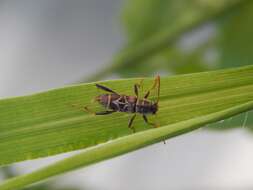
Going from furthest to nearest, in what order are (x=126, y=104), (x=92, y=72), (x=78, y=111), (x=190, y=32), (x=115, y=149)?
(x=92, y=72)
(x=190, y=32)
(x=126, y=104)
(x=78, y=111)
(x=115, y=149)

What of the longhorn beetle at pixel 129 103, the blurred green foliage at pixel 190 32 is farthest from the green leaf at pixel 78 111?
the blurred green foliage at pixel 190 32

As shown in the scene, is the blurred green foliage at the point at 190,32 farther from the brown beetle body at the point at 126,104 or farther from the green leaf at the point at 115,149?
the green leaf at the point at 115,149

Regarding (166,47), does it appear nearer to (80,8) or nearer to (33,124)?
(33,124)

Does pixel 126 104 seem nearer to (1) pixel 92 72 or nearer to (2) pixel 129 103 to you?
(2) pixel 129 103

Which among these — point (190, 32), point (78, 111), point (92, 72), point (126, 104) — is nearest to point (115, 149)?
point (78, 111)

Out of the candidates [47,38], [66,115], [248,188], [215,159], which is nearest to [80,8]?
[47,38]

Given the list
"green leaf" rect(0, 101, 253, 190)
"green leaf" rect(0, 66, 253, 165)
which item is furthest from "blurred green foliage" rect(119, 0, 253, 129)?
"green leaf" rect(0, 101, 253, 190)

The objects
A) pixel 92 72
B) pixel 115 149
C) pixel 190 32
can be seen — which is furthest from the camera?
pixel 92 72
